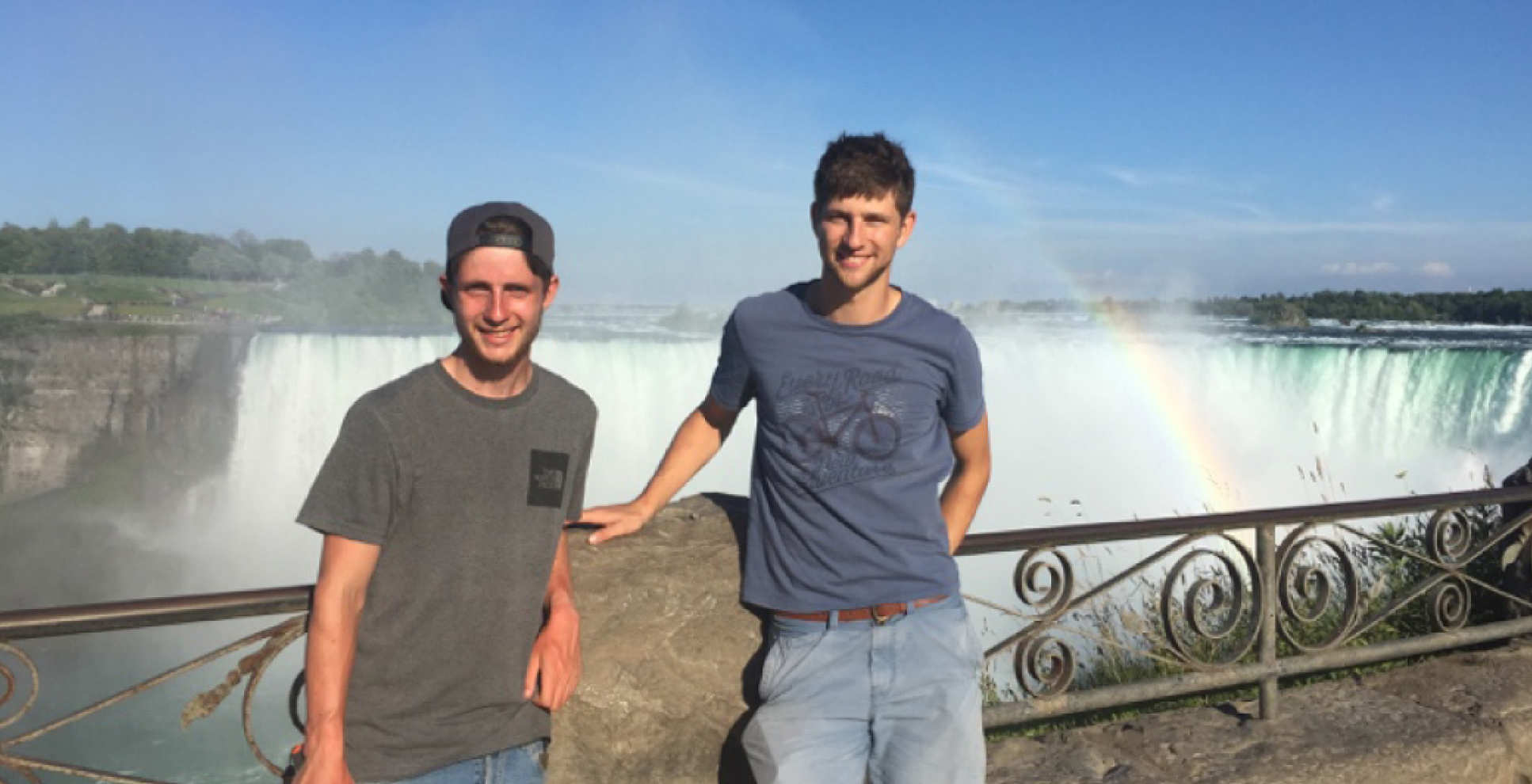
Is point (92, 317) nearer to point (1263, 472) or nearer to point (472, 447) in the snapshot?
point (1263, 472)

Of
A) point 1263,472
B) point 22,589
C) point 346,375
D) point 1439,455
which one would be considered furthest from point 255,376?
point 1439,455

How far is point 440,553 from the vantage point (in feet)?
6.01

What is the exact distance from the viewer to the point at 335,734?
1737mm

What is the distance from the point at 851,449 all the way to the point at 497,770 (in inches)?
34.0

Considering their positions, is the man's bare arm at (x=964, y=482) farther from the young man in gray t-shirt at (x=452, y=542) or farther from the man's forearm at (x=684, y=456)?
the young man in gray t-shirt at (x=452, y=542)

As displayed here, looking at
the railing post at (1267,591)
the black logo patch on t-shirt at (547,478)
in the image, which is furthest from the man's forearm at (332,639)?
the railing post at (1267,591)

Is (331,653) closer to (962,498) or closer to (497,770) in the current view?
(497,770)

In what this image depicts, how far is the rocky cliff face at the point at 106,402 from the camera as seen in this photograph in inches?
1329

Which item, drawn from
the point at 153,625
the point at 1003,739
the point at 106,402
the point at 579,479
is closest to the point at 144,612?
the point at 153,625

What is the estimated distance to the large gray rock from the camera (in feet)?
7.51

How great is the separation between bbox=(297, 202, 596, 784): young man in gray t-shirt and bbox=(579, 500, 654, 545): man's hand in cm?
40

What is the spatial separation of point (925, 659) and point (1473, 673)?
9.58ft

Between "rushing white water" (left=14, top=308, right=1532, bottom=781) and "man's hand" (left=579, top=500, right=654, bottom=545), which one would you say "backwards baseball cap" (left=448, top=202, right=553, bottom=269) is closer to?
"man's hand" (left=579, top=500, right=654, bottom=545)

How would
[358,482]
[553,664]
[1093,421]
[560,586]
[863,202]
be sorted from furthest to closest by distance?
[1093,421], [863,202], [560,586], [553,664], [358,482]
